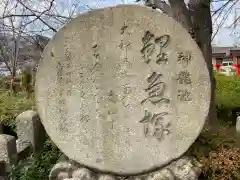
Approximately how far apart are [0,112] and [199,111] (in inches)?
154

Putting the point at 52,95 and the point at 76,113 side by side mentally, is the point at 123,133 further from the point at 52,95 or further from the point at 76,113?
the point at 52,95

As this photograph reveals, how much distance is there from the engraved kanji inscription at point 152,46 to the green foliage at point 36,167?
1683mm

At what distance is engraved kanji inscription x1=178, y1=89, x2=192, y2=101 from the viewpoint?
11.6ft

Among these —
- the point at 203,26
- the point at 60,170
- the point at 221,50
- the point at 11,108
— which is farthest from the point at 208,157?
the point at 221,50

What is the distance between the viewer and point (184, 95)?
11.6 ft

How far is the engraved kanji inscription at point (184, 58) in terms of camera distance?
351cm

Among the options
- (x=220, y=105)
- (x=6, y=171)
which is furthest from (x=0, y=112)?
(x=220, y=105)

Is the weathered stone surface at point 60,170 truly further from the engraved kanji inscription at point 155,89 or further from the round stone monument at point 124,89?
the engraved kanji inscription at point 155,89

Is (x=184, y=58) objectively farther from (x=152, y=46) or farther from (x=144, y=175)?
(x=144, y=175)

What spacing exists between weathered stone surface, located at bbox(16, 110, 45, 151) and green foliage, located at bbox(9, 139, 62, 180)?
517 millimetres

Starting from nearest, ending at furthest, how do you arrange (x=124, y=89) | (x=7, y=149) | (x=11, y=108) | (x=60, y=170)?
(x=124, y=89), (x=60, y=170), (x=7, y=149), (x=11, y=108)

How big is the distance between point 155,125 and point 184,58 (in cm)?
66

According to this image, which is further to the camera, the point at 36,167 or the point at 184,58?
the point at 36,167

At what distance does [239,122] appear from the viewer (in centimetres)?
491
